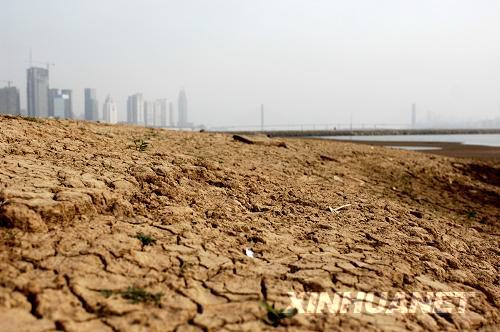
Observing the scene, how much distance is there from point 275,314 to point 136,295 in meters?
0.85

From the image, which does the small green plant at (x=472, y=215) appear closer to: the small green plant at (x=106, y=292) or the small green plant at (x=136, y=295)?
the small green plant at (x=136, y=295)

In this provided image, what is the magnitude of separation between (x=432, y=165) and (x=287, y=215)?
641 cm

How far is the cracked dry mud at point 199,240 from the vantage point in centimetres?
236

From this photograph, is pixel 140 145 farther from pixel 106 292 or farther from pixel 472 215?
pixel 472 215

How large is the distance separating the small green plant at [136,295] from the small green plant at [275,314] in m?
Answer: 0.66

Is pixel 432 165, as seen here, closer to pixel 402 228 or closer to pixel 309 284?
pixel 402 228

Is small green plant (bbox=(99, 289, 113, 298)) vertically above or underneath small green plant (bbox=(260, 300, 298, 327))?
above

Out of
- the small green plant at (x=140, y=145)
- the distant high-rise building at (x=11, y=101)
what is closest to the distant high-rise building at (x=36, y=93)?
the distant high-rise building at (x=11, y=101)

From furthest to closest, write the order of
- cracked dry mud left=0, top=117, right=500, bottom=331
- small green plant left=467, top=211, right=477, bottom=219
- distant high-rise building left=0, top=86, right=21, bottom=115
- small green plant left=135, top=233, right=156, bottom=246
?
distant high-rise building left=0, top=86, right=21, bottom=115
small green plant left=467, top=211, right=477, bottom=219
small green plant left=135, top=233, right=156, bottom=246
cracked dry mud left=0, top=117, right=500, bottom=331

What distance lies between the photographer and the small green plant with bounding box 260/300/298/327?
2.38m

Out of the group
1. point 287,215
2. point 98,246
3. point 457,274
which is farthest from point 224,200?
point 457,274

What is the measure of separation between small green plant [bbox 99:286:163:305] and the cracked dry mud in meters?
0.03

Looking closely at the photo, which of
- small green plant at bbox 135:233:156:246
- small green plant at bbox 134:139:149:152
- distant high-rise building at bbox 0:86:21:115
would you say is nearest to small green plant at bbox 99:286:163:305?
small green plant at bbox 135:233:156:246

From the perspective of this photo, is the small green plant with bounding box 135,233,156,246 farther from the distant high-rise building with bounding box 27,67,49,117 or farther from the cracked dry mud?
the distant high-rise building with bounding box 27,67,49,117
